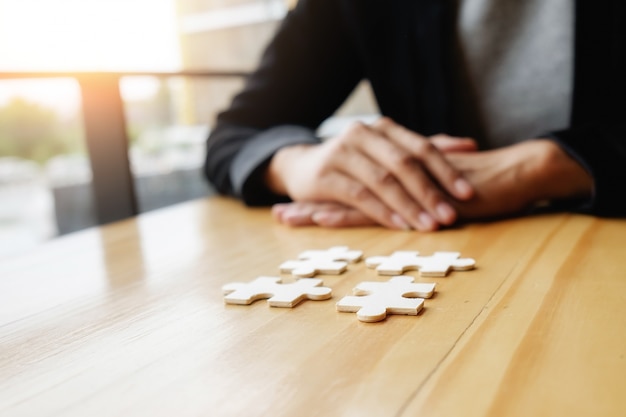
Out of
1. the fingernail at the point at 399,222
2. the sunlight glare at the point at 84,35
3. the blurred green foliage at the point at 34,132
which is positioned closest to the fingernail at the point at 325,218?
the fingernail at the point at 399,222

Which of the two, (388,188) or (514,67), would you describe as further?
(514,67)

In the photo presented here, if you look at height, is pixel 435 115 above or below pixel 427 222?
above

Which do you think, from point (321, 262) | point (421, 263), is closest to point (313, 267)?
point (321, 262)

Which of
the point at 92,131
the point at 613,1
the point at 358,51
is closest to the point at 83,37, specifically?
the point at 92,131

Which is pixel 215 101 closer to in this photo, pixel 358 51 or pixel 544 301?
pixel 358 51

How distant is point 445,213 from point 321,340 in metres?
0.49

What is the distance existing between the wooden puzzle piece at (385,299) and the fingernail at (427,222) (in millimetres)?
296

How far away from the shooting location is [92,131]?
1.54 m

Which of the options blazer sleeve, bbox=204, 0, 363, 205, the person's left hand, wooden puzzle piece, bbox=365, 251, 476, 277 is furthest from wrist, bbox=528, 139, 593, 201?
blazer sleeve, bbox=204, 0, 363, 205

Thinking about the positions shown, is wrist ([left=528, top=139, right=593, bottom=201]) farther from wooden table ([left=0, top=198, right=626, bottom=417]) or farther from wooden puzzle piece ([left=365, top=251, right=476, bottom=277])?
wooden puzzle piece ([left=365, top=251, right=476, bottom=277])

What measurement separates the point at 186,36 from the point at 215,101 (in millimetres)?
658

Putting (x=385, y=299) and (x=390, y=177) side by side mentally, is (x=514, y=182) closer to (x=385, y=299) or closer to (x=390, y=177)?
(x=390, y=177)

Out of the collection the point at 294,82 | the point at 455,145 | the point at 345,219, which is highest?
the point at 294,82

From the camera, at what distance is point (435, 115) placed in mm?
1413
